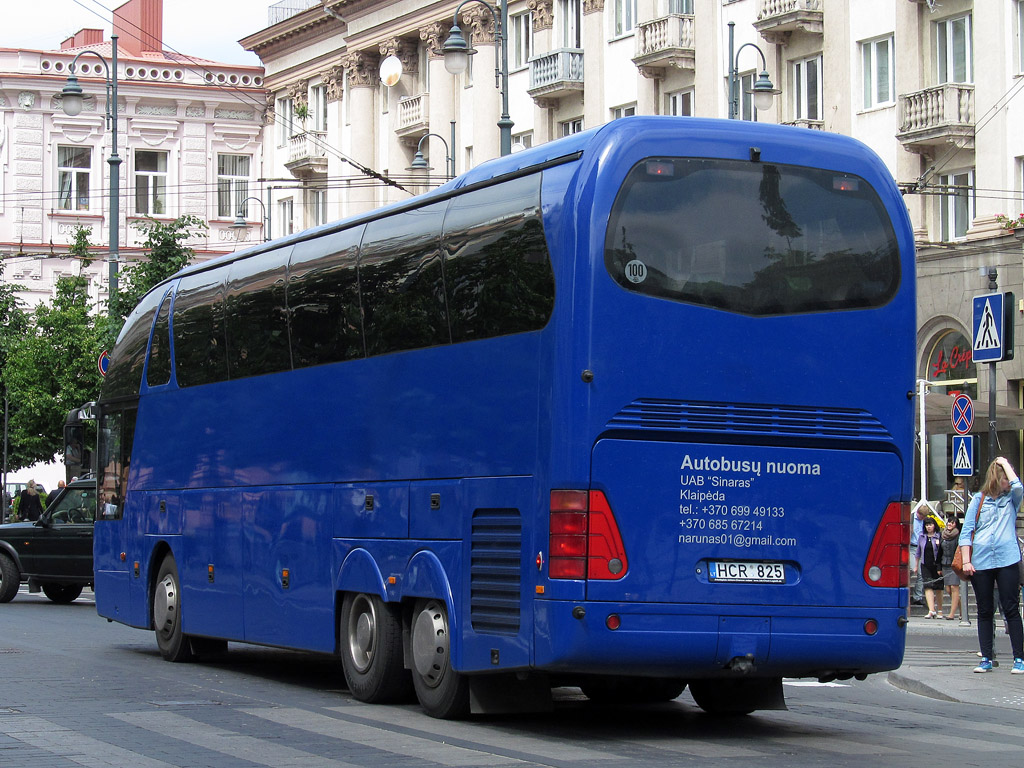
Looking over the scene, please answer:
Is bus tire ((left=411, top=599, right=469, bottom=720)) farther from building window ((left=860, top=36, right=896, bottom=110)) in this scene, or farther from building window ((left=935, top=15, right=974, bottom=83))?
building window ((left=860, top=36, right=896, bottom=110))

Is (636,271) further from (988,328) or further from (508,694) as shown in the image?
(988,328)

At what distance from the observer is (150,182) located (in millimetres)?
66250

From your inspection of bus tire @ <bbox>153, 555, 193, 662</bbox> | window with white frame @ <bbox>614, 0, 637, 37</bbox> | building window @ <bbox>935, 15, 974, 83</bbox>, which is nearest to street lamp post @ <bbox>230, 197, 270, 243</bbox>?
window with white frame @ <bbox>614, 0, 637, 37</bbox>

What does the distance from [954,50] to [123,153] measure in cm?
3654

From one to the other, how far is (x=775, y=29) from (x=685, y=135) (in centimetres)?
3180

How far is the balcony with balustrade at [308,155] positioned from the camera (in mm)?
60281

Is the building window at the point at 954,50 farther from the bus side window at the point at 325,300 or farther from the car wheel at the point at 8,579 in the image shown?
the bus side window at the point at 325,300

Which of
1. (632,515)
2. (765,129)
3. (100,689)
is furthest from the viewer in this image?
(100,689)

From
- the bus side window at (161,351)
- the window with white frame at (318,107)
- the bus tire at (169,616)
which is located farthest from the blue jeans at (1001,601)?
the window with white frame at (318,107)

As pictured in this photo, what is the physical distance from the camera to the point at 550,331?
1054cm

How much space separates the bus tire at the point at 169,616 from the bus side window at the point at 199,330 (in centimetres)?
188

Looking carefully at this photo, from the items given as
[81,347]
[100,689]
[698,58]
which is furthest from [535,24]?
[100,689]

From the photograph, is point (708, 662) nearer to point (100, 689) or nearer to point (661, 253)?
point (661, 253)

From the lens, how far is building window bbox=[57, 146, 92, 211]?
64812 mm
